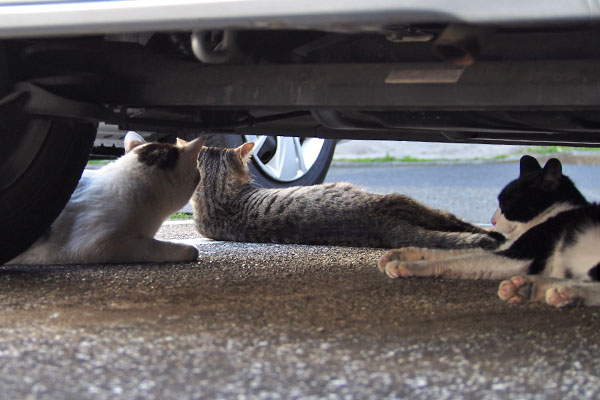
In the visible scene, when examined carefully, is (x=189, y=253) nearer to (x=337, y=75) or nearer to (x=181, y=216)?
(x=337, y=75)

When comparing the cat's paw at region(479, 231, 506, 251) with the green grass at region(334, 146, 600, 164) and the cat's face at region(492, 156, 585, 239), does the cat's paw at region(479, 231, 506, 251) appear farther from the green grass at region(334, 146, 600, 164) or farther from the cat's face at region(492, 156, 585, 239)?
the green grass at region(334, 146, 600, 164)

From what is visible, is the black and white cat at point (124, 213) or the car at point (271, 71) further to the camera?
the black and white cat at point (124, 213)

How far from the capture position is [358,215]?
13.8ft

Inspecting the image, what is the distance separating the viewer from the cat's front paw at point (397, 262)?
2.72 m

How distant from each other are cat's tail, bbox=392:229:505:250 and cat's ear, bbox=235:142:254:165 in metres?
1.31

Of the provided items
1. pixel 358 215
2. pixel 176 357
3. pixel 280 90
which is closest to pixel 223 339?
pixel 176 357

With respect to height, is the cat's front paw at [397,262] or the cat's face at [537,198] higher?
the cat's face at [537,198]

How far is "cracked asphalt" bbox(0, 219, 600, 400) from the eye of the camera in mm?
1446

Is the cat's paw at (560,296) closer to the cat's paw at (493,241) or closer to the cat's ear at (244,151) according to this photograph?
the cat's paw at (493,241)

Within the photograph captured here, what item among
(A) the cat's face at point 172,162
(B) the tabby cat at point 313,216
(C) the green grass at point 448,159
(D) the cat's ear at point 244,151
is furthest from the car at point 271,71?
(C) the green grass at point 448,159

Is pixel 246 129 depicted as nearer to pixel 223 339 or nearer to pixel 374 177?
pixel 223 339

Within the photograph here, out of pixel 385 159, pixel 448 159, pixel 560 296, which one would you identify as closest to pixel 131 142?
pixel 560 296

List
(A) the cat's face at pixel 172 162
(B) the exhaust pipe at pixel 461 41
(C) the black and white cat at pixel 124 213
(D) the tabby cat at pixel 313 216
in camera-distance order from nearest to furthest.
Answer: (B) the exhaust pipe at pixel 461 41 → (C) the black and white cat at pixel 124 213 → (A) the cat's face at pixel 172 162 → (D) the tabby cat at pixel 313 216

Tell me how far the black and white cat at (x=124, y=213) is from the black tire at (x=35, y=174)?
35cm
